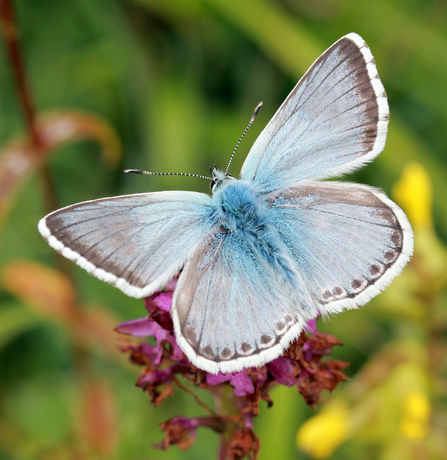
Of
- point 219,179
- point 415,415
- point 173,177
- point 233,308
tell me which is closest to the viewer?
point 233,308

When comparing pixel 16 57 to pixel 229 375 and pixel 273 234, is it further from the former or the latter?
pixel 229 375

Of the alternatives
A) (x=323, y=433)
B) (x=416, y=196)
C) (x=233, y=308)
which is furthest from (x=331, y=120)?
(x=323, y=433)

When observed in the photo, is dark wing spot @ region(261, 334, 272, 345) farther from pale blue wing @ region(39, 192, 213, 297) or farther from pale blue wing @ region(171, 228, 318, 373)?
pale blue wing @ region(39, 192, 213, 297)

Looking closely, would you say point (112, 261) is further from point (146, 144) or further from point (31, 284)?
point (146, 144)

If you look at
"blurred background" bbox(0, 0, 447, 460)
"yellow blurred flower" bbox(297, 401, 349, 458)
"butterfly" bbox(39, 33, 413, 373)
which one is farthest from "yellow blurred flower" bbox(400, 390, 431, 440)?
"butterfly" bbox(39, 33, 413, 373)

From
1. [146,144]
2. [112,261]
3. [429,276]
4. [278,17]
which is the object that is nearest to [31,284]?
[112,261]

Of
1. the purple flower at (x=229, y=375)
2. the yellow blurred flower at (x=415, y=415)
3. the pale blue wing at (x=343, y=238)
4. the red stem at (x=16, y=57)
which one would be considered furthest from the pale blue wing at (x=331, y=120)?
the yellow blurred flower at (x=415, y=415)

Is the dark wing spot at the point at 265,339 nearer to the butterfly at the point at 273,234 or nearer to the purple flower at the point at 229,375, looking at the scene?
the butterfly at the point at 273,234
